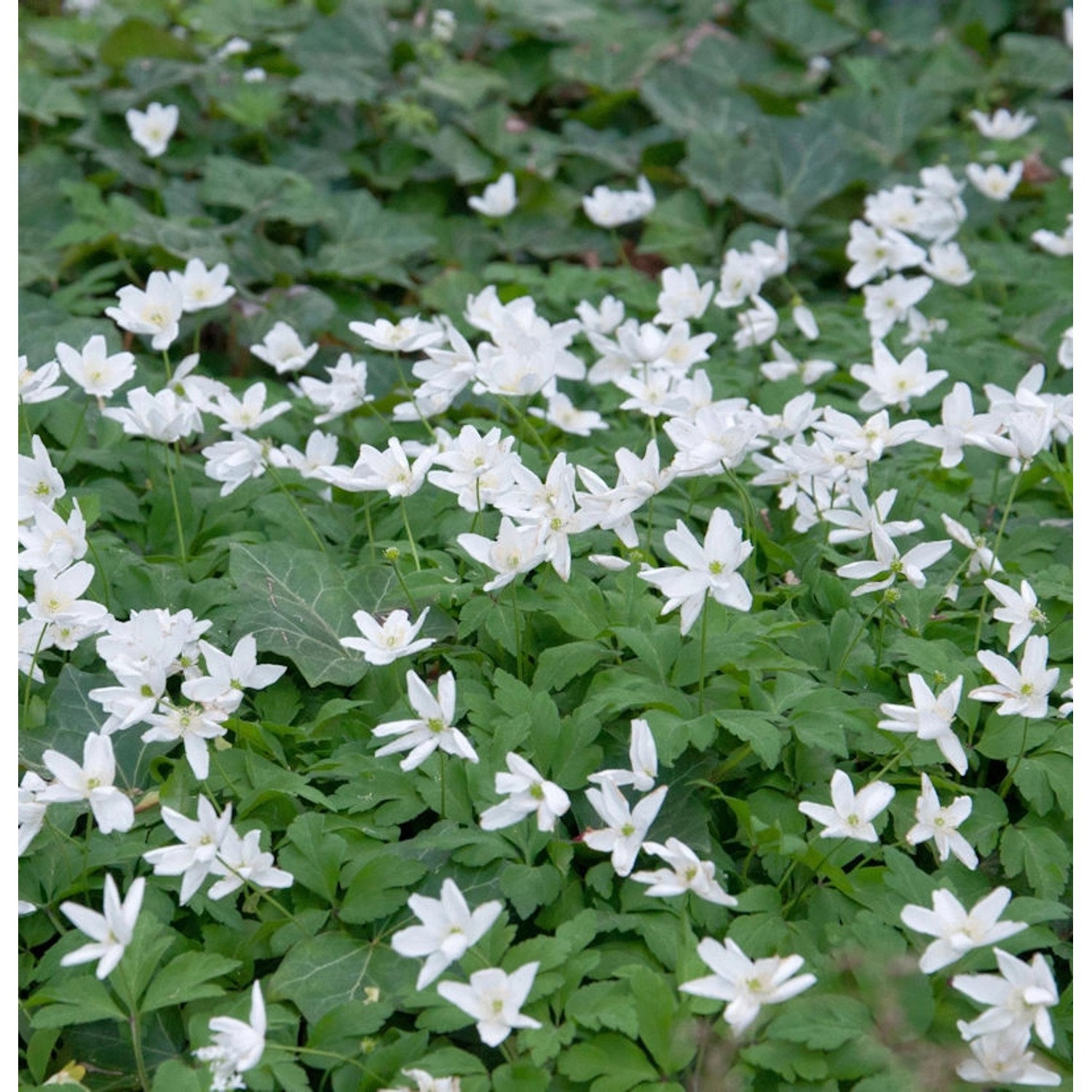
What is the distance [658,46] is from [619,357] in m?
2.56

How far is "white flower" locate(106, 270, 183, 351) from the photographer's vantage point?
9.16 feet

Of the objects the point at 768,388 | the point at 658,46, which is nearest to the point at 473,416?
the point at 768,388

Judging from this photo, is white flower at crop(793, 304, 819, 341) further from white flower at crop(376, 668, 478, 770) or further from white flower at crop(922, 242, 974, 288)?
white flower at crop(376, 668, 478, 770)

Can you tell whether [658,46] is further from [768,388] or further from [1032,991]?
[1032,991]

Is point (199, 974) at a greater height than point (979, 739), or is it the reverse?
point (979, 739)

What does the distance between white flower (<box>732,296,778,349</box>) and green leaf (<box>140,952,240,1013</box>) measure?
6.90 ft

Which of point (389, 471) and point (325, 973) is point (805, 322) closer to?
point (389, 471)

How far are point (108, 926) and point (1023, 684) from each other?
57.1 inches

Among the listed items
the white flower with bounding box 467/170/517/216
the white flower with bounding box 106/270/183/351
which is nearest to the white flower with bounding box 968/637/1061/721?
the white flower with bounding box 106/270/183/351

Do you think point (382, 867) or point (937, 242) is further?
point (937, 242)

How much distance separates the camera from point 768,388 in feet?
11.0

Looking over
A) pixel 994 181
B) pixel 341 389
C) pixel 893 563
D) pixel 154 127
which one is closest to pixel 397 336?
pixel 341 389

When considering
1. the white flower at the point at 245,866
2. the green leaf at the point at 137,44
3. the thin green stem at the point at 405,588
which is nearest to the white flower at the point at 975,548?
the thin green stem at the point at 405,588

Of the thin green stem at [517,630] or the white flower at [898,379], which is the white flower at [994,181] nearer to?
the white flower at [898,379]
